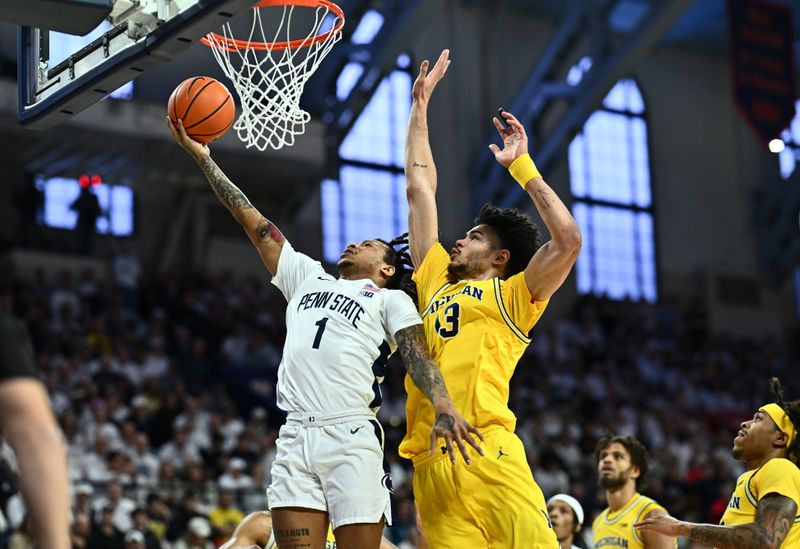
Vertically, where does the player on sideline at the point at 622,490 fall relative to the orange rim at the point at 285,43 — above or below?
below

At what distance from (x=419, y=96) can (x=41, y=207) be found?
→ 14.5m

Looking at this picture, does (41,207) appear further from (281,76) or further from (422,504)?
(422,504)

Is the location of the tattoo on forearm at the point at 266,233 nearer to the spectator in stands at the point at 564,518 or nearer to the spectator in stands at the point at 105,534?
the spectator in stands at the point at 564,518

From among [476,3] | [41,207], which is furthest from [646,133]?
[41,207]

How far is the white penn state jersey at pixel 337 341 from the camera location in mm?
5402

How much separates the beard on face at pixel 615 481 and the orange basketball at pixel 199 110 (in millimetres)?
3326

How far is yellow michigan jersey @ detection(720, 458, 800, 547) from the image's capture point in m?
6.25

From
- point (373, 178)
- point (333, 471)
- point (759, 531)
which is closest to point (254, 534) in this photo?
point (333, 471)

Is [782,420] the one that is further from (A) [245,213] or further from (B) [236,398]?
(B) [236,398]

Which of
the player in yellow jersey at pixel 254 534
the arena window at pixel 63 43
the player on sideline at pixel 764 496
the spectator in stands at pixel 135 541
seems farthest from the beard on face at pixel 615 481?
the spectator in stands at pixel 135 541

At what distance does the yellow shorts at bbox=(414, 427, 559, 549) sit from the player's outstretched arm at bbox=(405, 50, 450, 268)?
1.19m

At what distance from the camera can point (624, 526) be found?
7.61m

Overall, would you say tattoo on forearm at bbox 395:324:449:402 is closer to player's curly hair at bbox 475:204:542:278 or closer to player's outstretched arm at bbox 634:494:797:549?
player's curly hair at bbox 475:204:542:278

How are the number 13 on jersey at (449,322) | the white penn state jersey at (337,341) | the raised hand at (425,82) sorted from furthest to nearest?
the raised hand at (425,82), the number 13 on jersey at (449,322), the white penn state jersey at (337,341)
